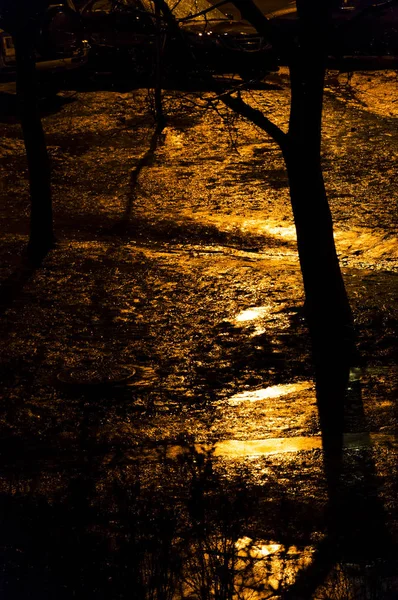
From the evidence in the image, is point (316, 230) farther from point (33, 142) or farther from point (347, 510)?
point (33, 142)

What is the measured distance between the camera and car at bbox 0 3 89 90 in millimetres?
18031

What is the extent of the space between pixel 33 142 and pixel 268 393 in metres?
4.76

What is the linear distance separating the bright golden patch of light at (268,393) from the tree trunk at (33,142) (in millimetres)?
4191

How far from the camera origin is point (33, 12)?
33.0 feet

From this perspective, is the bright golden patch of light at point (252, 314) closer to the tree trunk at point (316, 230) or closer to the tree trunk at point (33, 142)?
the tree trunk at point (316, 230)

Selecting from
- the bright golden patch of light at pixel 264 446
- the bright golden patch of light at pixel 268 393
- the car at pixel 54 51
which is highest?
the car at pixel 54 51

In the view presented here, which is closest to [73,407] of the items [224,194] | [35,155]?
[35,155]

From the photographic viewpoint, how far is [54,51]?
18.4 m

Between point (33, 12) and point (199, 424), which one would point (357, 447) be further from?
point (33, 12)

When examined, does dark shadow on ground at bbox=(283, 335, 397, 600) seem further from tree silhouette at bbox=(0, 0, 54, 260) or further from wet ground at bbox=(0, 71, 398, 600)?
tree silhouette at bbox=(0, 0, 54, 260)

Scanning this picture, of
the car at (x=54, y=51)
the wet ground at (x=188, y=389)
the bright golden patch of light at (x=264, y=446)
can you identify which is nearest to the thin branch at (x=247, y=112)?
the wet ground at (x=188, y=389)

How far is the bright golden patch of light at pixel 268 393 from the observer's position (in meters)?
7.46

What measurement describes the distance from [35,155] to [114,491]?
5764 millimetres

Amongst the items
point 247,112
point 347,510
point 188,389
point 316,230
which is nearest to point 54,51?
point 247,112
